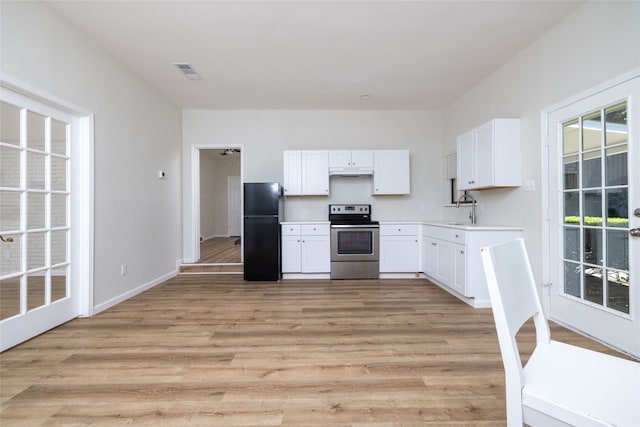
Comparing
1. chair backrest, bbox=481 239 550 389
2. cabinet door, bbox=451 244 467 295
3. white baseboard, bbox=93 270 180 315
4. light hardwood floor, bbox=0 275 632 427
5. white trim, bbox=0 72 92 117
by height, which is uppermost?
white trim, bbox=0 72 92 117

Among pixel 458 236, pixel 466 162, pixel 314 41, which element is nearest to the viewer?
pixel 314 41

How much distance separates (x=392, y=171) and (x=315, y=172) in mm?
1238

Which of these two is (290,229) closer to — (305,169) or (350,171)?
(305,169)

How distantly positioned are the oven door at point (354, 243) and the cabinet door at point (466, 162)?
1357mm

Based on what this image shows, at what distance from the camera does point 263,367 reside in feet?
6.51

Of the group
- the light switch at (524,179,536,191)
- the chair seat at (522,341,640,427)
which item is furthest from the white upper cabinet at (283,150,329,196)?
the chair seat at (522,341,640,427)

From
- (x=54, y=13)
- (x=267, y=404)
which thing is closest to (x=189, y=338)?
(x=267, y=404)

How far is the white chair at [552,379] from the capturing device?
789 mm

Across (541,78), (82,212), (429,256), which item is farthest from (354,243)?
(82,212)

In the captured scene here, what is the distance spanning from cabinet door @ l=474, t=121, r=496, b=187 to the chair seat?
8.31ft

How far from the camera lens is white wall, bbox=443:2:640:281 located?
215 centimetres

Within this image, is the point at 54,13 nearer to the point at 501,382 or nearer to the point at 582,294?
the point at 501,382

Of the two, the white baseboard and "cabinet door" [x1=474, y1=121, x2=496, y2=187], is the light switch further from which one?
the white baseboard

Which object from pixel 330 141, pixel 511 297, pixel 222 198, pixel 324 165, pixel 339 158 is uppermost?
pixel 330 141
